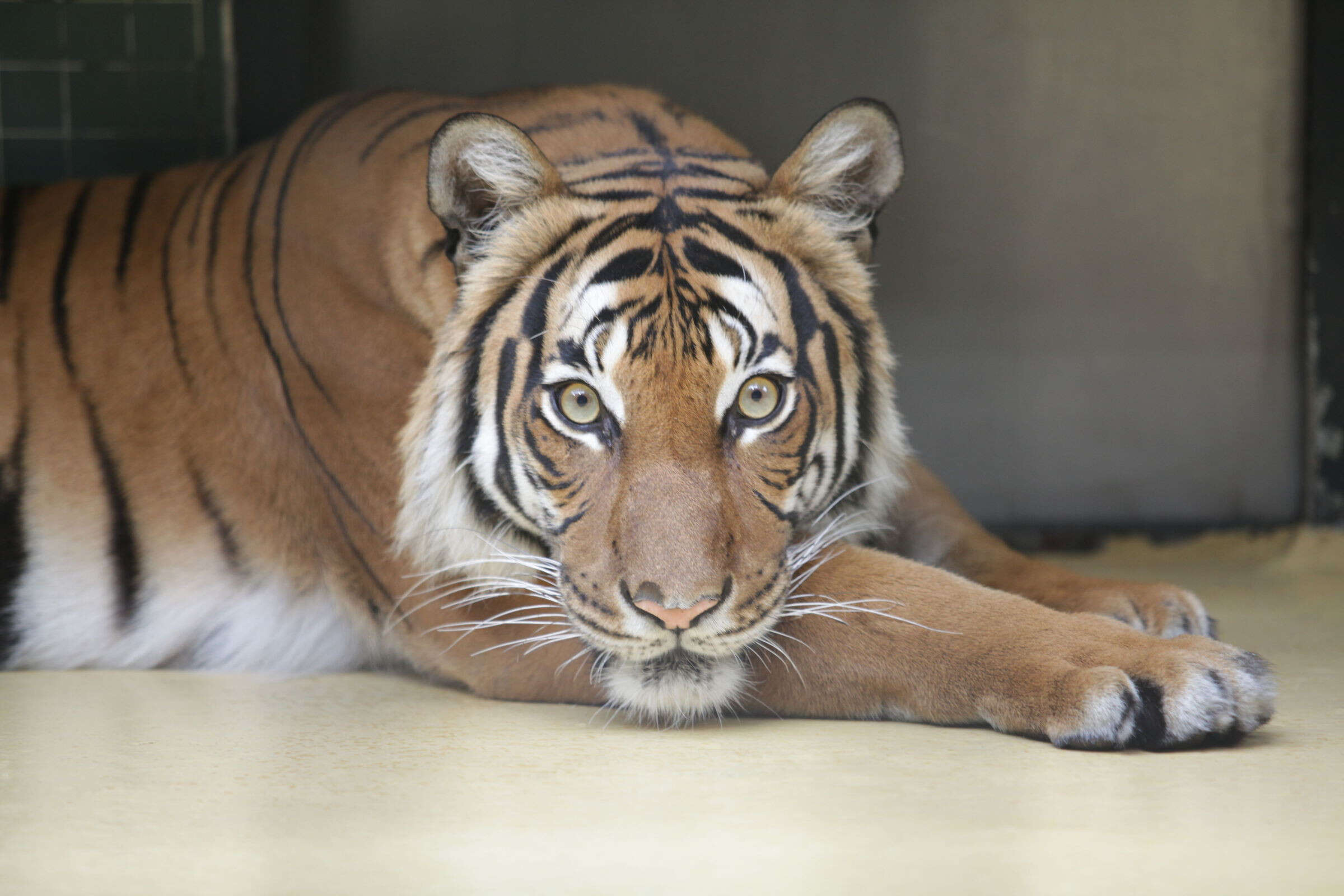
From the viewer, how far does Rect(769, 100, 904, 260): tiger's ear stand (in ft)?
5.75

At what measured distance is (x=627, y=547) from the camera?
149cm

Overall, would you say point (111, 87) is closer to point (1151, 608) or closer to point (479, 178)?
point (479, 178)

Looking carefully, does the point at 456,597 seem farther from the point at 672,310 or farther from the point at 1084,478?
the point at 1084,478

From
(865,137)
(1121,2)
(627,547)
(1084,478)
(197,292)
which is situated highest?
(1121,2)

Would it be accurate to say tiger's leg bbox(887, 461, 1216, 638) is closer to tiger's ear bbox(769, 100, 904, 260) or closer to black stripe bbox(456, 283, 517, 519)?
tiger's ear bbox(769, 100, 904, 260)

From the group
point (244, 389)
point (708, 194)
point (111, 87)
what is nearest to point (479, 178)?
point (708, 194)

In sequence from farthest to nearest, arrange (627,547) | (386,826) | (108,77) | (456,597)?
1. (108,77)
2. (456,597)
3. (627,547)
4. (386,826)

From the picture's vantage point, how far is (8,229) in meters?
2.39

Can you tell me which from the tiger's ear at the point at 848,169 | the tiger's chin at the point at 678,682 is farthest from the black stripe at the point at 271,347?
the tiger's ear at the point at 848,169

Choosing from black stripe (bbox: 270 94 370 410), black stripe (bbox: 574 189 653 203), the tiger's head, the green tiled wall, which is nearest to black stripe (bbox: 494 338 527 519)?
the tiger's head

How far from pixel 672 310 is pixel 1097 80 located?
2.24 meters

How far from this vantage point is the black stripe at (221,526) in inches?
84.3

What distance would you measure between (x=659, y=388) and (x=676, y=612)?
0.28 metres

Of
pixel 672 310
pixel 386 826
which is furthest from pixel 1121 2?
pixel 386 826
